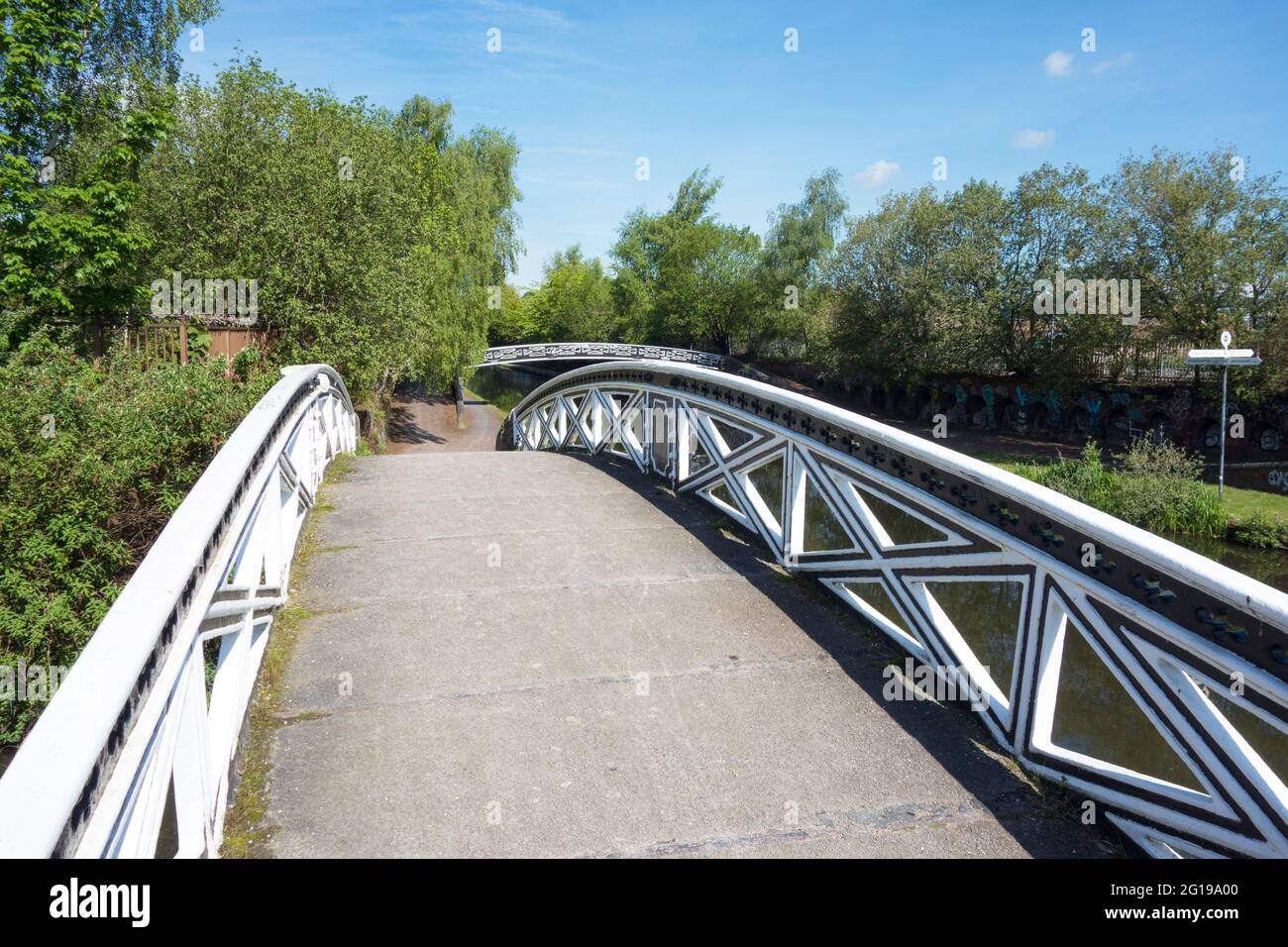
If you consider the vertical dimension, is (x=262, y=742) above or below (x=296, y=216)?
below

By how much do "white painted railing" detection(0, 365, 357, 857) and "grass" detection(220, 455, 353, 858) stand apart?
7 centimetres

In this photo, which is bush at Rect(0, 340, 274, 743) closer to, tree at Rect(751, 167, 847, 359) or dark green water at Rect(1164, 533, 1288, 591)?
dark green water at Rect(1164, 533, 1288, 591)

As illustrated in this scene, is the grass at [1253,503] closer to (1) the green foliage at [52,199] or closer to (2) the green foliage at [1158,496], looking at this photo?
(2) the green foliage at [1158,496]

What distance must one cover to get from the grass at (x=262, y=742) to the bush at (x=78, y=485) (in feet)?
16.5

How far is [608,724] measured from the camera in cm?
368

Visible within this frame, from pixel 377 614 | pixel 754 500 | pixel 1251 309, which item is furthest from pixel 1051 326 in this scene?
pixel 377 614

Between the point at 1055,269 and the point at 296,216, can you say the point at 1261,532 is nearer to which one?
the point at 1055,269

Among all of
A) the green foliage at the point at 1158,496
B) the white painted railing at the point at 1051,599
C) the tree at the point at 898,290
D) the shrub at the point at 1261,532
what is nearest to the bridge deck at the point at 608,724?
the white painted railing at the point at 1051,599

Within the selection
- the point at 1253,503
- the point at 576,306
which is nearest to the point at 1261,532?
the point at 1253,503

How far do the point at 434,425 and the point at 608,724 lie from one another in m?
41.9

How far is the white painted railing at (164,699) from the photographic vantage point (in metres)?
1.77

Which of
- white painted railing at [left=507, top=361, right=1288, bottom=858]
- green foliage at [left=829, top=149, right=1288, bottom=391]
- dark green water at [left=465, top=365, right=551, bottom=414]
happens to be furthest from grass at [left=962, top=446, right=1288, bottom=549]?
dark green water at [left=465, top=365, right=551, bottom=414]
